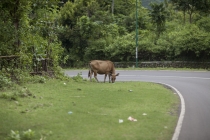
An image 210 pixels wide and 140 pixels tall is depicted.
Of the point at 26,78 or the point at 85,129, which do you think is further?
the point at 26,78

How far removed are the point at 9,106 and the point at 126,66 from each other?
29429 mm

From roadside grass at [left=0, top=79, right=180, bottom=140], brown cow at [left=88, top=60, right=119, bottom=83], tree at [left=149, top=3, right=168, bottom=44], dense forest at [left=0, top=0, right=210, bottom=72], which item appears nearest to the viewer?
roadside grass at [left=0, top=79, right=180, bottom=140]

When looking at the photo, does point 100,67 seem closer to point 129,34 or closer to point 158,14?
point 158,14

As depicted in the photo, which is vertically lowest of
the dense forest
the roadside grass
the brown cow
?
the roadside grass

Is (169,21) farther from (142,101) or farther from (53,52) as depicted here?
(142,101)

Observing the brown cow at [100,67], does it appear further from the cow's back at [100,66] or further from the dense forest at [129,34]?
the dense forest at [129,34]

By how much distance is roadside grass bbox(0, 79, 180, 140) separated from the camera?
845cm

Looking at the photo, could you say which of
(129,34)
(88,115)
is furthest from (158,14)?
(88,115)

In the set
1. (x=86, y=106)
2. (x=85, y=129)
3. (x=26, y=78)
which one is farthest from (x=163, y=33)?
(x=85, y=129)

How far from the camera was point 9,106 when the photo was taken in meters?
11.0

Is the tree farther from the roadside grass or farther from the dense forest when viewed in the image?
the roadside grass

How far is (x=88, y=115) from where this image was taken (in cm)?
1039

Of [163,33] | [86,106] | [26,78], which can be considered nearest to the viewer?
[86,106]

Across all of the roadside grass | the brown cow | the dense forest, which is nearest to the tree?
the dense forest
